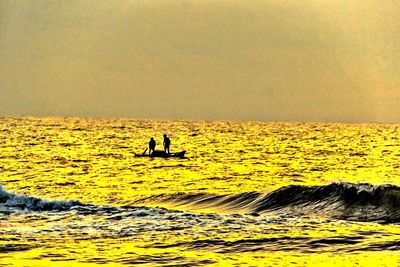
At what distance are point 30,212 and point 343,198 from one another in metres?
13.0

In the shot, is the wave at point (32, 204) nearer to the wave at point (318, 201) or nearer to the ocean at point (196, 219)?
the ocean at point (196, 219)

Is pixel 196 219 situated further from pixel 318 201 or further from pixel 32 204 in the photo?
pixel 32 204

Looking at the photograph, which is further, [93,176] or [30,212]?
[93,176]

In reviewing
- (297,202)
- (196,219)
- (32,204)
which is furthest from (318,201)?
(32,204)

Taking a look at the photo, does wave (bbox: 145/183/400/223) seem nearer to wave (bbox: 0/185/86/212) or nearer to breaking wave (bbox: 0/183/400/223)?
breaking wave (bbox: 0/183/400/223)

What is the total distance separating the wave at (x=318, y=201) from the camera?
1111 inches

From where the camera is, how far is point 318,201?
3097cm

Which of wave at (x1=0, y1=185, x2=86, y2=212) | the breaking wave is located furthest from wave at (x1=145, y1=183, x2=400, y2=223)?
wave at (x1=0, y1=185, x2=86, y2=212)

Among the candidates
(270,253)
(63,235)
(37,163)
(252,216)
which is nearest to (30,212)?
(63,235)

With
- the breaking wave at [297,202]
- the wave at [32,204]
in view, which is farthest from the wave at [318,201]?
the wave at [32,204]

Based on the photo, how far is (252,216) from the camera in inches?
1045

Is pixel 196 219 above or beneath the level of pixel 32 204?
Answer: above

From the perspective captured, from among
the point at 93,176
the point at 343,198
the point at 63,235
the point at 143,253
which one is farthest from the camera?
the point at 93,176

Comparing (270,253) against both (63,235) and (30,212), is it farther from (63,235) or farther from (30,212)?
(30,212)
